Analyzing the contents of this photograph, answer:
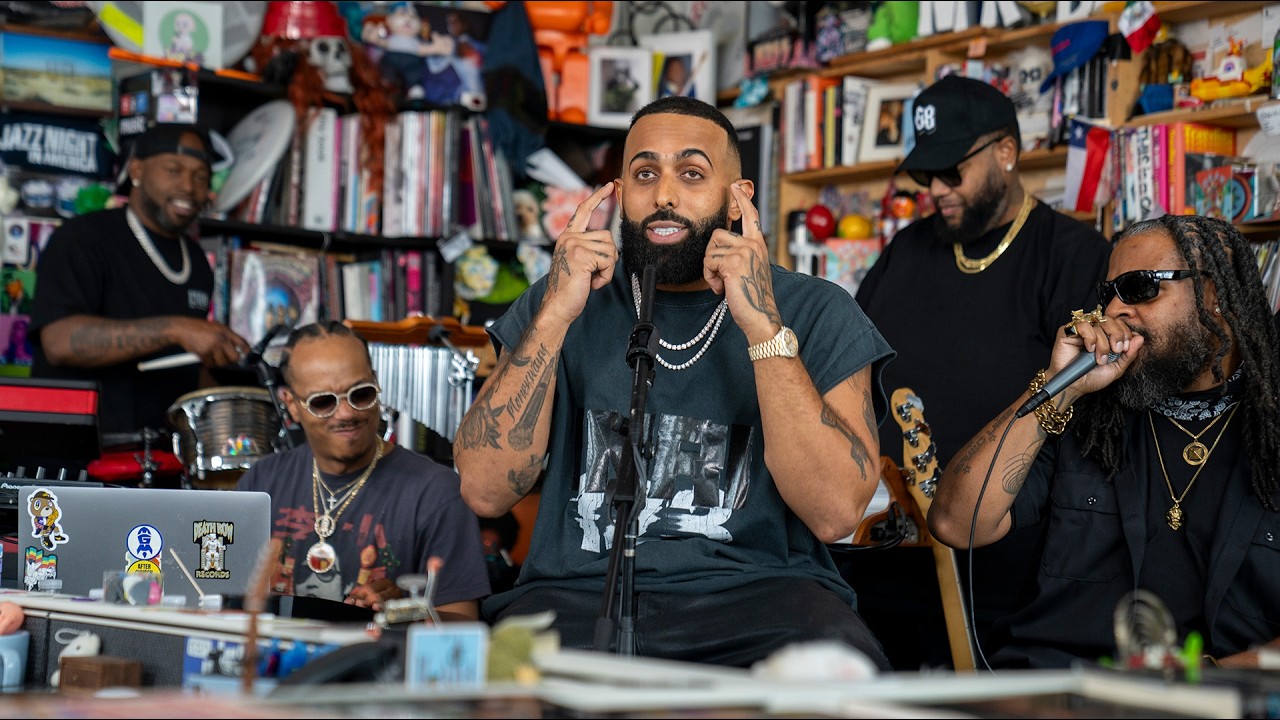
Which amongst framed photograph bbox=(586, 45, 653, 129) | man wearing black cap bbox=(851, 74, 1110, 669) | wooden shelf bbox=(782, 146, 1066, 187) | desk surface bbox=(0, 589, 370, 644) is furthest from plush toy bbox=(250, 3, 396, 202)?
desk surface bbox=(0, 589, 370, 644)

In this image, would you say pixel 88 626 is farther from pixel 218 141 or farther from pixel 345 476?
pixel 218 141

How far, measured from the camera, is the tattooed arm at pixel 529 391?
7.49 ft

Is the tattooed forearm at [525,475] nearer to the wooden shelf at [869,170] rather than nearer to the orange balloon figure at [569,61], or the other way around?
the wooden shelf at [869,170]

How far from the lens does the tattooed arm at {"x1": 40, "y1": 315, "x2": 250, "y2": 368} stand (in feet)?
13.2

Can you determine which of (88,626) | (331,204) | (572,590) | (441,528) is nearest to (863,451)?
(572,590)

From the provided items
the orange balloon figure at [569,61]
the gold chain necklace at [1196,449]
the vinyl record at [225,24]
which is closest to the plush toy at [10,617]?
the gold chain necklace at [1196,449]

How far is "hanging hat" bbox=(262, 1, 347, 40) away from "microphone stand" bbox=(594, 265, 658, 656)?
3.76 metres

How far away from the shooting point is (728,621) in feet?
6.89

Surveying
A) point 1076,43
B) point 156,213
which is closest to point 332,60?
point 156,213

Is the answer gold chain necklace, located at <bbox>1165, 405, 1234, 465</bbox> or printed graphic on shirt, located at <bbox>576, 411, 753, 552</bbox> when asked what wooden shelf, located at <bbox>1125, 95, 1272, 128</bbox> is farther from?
printed graphic on shirt, located at <bbox>576, 411, 753, 552</bbox>

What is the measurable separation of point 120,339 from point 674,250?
7.63 feet

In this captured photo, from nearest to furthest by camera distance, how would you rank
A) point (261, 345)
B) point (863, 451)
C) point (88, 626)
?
point (88, 626), point (863, 451), point (261, 345)

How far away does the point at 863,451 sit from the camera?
223cm

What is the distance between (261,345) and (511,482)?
192 cm
